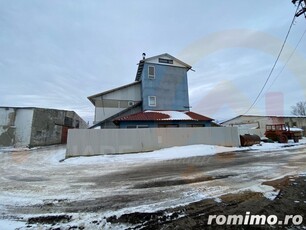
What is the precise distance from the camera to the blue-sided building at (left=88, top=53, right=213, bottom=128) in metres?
20.5

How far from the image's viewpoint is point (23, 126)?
21156 mm

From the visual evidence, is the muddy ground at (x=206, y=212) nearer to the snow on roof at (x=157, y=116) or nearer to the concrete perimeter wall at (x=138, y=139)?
the concrete perimeter wall at (x=138, y=139)

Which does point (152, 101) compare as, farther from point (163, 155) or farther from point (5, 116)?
point (5, 116)

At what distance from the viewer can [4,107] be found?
20719 mm

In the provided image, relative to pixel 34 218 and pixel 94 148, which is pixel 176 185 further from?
pixel 94 148

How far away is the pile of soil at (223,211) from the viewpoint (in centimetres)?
321

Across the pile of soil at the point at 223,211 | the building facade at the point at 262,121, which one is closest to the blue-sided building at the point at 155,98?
the pile of soil at the point at 223,211

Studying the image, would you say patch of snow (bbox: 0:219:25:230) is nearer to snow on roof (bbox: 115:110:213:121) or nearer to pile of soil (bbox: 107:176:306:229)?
pile of soil (bbox: 107:176:306:229)

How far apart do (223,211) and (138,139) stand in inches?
452

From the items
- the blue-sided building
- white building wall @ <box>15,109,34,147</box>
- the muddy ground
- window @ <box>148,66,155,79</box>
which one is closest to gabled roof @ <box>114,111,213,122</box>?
the blue-sided building

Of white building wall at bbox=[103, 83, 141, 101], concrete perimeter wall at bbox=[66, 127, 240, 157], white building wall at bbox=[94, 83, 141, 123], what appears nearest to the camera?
concrete perimeter wall at bbox=[66, 127, 240, 157]

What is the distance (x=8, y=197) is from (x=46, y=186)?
3.62 ft

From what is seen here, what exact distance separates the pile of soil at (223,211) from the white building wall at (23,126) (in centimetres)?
2177

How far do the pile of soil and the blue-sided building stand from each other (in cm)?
1492
